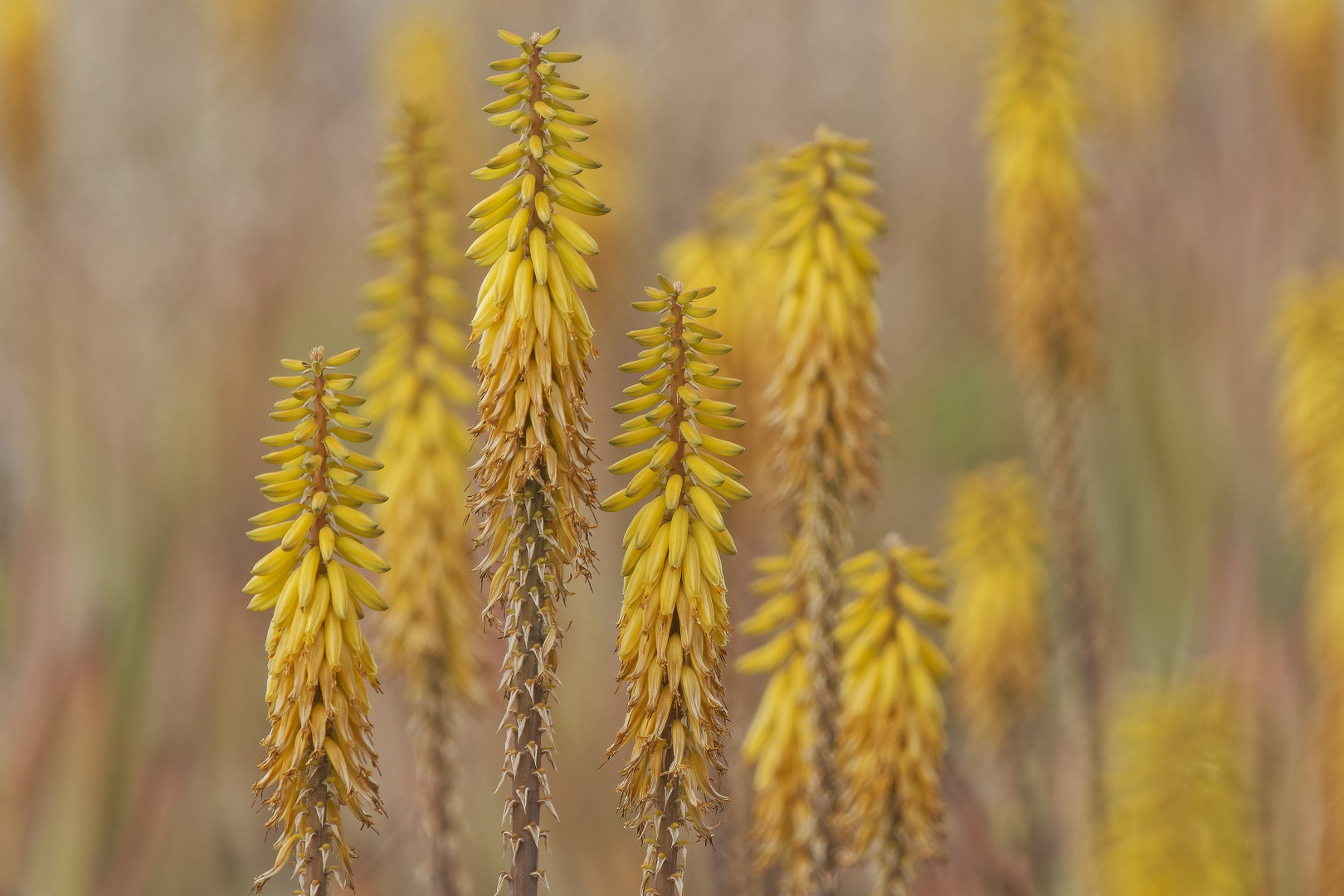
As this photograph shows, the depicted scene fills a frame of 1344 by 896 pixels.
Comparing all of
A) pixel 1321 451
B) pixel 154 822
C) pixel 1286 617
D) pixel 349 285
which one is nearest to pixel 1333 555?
pixel 1321 451

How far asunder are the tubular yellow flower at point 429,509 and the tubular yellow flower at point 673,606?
159cm

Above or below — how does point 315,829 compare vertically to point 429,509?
below

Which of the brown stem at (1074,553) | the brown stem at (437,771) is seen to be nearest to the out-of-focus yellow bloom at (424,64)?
the brown stem at (1074,553)

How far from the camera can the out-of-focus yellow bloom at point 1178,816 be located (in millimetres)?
3713

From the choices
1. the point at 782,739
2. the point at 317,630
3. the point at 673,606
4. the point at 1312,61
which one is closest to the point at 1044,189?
the point at 782,739

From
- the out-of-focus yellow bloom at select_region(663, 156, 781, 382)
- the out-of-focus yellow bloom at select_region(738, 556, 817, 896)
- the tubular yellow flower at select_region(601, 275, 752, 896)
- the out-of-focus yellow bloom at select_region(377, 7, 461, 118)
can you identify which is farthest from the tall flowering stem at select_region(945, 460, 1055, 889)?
the out-of-focus yellow bloom at select_region(377, 7, 461, 118)

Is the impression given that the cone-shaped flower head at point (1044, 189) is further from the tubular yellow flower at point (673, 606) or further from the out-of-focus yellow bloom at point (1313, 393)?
the tubular yellow flower at point (673, 606)

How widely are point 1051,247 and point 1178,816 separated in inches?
137

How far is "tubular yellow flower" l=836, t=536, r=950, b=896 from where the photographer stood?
412 cm

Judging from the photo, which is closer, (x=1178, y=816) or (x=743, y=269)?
(x=1178, y=816)

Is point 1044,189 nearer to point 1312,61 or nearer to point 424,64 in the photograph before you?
point 1312,61

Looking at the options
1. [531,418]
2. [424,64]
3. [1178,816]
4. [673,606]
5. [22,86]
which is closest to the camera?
[531,418]

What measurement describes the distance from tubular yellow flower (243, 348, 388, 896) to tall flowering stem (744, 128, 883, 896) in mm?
1501

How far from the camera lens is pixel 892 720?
4195 millimetres
